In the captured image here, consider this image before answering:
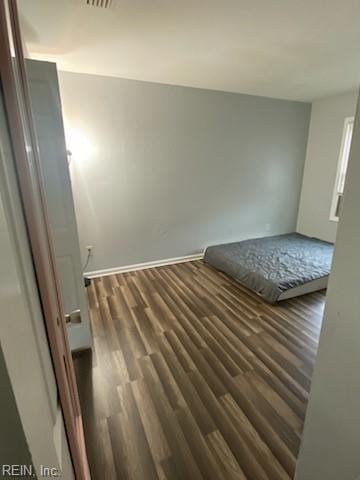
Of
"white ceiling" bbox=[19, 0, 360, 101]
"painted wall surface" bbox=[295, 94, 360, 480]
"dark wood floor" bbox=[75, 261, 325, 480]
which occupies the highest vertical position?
"white ceiling" bbox=[19, 0, 360, 101]

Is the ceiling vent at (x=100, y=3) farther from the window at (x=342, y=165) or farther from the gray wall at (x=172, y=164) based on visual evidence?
the window at (x=342, y=165)

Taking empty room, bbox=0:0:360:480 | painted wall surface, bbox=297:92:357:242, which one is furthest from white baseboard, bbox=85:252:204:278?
painted wall surface, bbox=297:92:357:242

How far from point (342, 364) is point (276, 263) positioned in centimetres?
268

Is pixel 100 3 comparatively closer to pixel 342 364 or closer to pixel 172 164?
pixel 172 164

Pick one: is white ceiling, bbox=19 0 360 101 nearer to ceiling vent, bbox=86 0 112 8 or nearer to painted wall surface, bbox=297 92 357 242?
ceiling vent, bbox=86 0 112 8

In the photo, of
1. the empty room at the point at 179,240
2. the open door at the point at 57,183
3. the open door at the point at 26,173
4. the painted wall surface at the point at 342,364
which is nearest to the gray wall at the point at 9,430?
the empty room at the point at 179,240

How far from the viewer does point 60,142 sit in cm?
170

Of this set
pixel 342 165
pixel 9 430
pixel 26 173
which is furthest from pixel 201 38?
pixel 342 165

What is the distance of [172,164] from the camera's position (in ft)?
11.7

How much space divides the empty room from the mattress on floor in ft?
0.10

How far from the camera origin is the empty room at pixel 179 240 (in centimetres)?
66

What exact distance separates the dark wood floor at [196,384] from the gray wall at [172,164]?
104 centimetres

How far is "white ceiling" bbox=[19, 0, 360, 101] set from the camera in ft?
5.34

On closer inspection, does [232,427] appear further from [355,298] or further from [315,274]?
[315,274]
